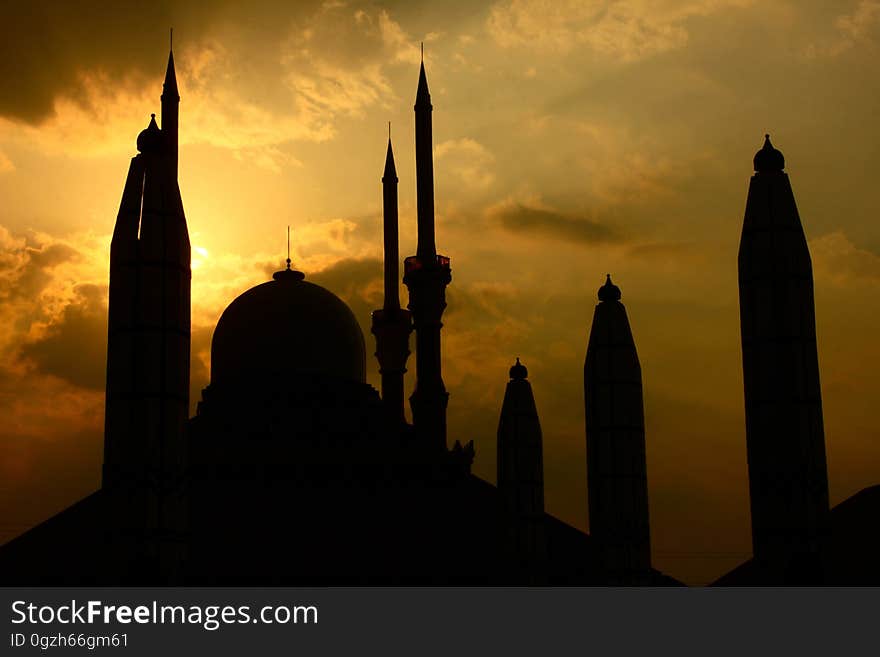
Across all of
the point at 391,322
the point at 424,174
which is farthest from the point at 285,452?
the point at 391,322

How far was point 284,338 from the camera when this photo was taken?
4681 cm

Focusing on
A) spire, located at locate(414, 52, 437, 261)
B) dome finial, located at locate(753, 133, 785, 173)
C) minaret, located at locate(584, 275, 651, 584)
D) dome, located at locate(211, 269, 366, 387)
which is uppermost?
spire, located at locate(414, 52, 437, 261)

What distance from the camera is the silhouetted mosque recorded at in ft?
61.8

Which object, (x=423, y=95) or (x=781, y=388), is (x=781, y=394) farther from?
(x=423, y=95)

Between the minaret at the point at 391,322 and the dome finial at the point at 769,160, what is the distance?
34388mm

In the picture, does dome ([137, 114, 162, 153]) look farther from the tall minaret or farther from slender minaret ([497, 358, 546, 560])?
the tall minaret

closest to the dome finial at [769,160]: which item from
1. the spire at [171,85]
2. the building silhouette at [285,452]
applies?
the building silhouette at [285,452]

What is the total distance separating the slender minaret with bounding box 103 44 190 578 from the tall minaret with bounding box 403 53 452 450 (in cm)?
2397

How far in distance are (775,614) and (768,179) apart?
763cm

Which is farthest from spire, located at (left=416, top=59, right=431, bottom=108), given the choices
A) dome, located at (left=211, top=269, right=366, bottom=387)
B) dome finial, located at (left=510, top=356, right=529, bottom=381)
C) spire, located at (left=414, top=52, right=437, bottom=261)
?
dome finial, located at (left=510, top=356, right=529, bottom=381)

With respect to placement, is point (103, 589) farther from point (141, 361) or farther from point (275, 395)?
point (275, 395)

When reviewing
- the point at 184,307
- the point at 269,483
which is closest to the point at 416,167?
the point at 269,483

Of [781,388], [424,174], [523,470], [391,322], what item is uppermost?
[424,174]

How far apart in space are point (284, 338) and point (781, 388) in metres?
30.6
